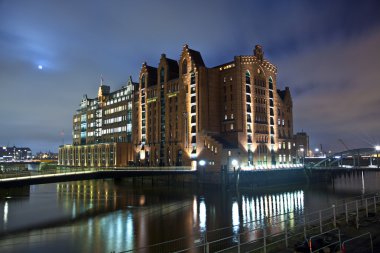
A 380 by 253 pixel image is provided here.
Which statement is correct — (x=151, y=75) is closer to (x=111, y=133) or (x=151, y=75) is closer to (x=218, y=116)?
(x=218, y=116)

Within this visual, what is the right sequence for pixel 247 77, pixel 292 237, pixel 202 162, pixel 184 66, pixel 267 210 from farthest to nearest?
1. pixel 184 66
2. pixel 247 77
3. pixel 202 162
4. pixel 267 210
5. pixel 292 237

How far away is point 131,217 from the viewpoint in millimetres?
57312

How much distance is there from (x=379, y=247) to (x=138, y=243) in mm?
27176

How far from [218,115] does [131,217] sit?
7736 centimetres

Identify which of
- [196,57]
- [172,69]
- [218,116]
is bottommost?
[218,116]

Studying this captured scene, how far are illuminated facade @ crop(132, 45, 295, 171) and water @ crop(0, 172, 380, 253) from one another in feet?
99.4

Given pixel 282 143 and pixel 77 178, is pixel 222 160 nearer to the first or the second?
pixel 282 143

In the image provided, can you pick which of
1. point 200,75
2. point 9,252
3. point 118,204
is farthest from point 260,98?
point 9,252

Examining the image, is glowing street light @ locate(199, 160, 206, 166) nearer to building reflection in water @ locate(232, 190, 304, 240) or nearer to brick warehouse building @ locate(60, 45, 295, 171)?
brick warehouse building @ locate(60, 45, 295, 171)

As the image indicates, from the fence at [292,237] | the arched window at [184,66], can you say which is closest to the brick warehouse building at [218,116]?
the arched window at [184,66]

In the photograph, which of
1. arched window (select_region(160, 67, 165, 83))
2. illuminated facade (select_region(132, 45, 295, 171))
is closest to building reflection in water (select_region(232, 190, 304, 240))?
illuminated facade (select_region(132, 45, 295, 171))

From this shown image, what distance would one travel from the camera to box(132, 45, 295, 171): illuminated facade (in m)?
119

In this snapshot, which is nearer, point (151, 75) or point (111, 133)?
point (151, 75)

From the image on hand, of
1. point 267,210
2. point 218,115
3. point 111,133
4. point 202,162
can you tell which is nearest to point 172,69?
point 218,115
